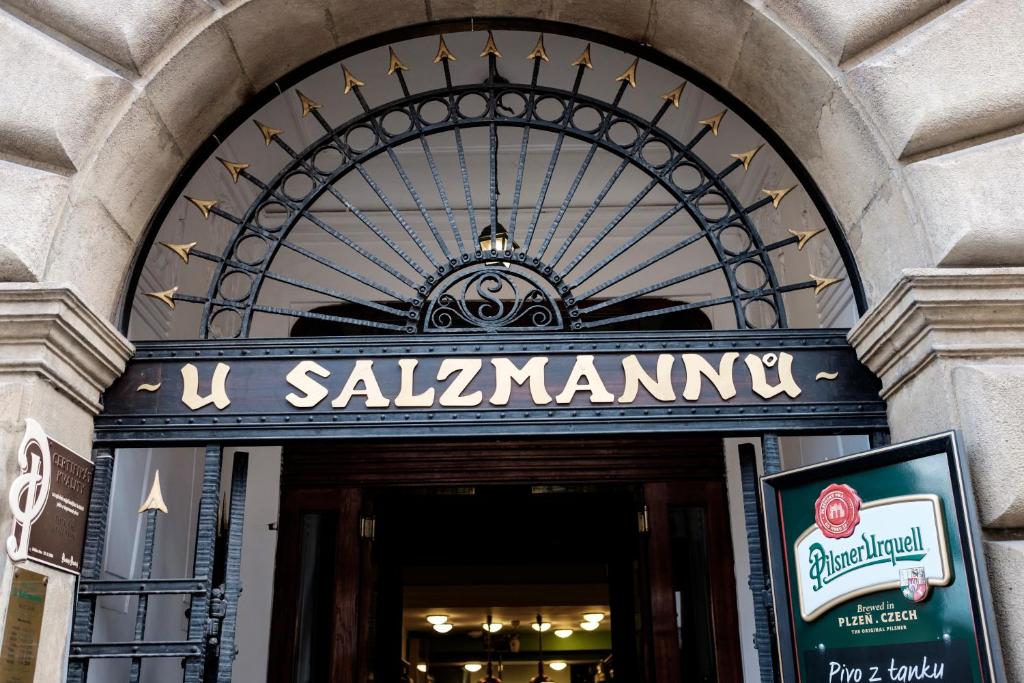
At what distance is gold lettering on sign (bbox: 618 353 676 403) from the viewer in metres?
4.67

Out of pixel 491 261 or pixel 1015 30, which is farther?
pixel 491 261

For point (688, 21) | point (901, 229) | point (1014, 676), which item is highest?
point (688, 21)

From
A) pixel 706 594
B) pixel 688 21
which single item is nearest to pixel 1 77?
pixel 688 21

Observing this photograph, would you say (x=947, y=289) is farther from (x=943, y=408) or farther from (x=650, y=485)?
(x=650, y=485)

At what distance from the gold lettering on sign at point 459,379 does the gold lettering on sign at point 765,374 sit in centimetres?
121

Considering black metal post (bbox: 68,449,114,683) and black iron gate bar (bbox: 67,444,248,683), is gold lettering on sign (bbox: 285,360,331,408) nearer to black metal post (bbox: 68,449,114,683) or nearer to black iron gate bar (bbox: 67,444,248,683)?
black iron gate bar (bbox: 67,444,248,683)

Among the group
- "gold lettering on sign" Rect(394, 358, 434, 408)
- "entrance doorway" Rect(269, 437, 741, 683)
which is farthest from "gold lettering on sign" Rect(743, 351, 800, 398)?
"entrance doorway" Rect(269, 437, 741, 683)

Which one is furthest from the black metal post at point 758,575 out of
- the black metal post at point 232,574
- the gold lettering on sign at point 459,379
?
the black metal post at point 232,574

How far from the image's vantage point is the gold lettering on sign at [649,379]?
15.3ft

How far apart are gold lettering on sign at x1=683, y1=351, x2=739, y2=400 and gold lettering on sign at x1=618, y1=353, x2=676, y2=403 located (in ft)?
0.22

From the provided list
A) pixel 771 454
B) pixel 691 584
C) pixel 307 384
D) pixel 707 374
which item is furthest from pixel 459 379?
pixel 691 584

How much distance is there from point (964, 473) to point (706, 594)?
11.3 feet

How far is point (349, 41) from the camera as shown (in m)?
5.26

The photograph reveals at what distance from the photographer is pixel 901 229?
14.6 feet
